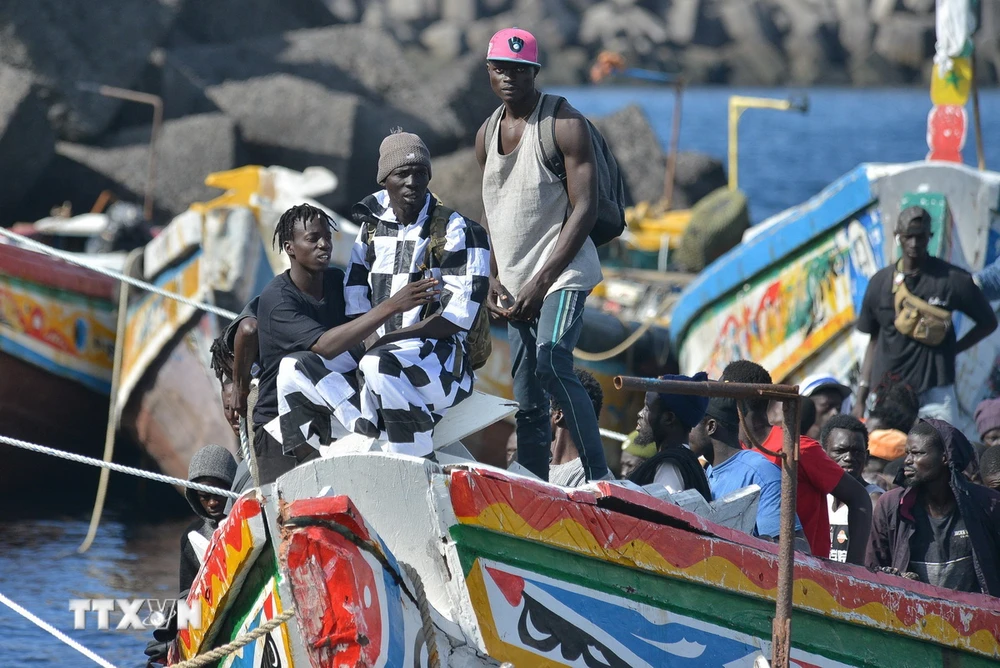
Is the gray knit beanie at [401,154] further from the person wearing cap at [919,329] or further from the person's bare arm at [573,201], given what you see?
the person wearing cap at [919,329]

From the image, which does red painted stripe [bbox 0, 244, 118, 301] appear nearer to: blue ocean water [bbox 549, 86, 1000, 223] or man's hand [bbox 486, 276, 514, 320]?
man's hand [bbox 486, 276, 514, 320]

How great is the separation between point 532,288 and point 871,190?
505cm

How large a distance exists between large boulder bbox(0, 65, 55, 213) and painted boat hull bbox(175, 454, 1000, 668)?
11509mm

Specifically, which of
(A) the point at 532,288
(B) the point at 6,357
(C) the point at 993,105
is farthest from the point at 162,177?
(C) the point at 993,105

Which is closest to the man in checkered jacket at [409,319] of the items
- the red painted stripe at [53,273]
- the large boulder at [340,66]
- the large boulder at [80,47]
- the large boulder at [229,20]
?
the red painted stripe at [53,273]

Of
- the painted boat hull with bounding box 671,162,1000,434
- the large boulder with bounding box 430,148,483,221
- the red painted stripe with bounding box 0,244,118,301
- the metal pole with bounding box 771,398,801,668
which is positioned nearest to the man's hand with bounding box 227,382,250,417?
the metal pole with bounding box 771,398,801,668

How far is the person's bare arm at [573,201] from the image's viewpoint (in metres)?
5.06

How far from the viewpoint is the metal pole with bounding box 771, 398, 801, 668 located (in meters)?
4.18

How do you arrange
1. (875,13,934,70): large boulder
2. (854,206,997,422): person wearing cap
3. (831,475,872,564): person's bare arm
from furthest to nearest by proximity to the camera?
(875,13,934,70): large boulder
(854,206,997,422): person wearing cap
(831,475,872,564): person's bare arm

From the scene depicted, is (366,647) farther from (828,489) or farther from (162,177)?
(162,177)

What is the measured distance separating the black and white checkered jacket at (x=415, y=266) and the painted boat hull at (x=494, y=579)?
59cm

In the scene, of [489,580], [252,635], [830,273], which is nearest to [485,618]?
[489,580]

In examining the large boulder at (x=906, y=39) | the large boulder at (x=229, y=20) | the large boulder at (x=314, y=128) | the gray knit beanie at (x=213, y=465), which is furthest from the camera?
the large boulder at (x=906, y=39)

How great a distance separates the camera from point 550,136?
5.09 meters
